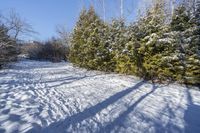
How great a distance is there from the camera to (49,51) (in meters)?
51.2

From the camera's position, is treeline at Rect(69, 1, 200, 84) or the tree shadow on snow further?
treeline at Rect(69, 1, 200, 84)

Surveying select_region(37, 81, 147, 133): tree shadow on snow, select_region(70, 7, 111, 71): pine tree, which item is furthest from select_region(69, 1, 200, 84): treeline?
select_region(37, 81, 147, 133): tree shadow on snow

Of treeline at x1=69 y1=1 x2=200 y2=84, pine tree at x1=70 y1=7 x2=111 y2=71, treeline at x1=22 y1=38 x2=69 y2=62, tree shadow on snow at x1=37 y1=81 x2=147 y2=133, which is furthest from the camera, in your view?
treeline at x1=22 y1=38 x2=69 y2=62

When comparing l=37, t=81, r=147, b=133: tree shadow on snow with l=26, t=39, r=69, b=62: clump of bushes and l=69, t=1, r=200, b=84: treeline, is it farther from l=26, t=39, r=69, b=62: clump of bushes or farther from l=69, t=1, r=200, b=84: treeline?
l=26, t=39, r=69, b=62: clump of bushes

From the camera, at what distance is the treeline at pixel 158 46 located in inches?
427

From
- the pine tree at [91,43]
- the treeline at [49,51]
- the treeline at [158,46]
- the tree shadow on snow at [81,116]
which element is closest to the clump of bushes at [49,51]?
the treeline at [49,51]

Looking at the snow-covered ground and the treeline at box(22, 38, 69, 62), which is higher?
the treeline at box(22, 38, 69, 62)

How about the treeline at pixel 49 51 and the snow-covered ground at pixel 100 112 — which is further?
the treeline at pixel 49 51

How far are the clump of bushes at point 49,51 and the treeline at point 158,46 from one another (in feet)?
104

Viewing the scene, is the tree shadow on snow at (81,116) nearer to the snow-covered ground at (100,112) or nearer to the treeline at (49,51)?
the snow-covered ground at (100,112)

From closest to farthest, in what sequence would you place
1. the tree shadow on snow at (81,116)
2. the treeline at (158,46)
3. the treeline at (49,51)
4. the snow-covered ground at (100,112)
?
the tree shadow on snow at (81,116)
the snow-covered ground at (100,112)
the treeline at (158,46)
the treeline at (49,51)

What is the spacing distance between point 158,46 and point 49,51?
4183 centimetres

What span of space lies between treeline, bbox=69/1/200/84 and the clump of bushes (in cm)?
3176

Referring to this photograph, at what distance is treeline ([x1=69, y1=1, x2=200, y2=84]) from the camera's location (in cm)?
1084
